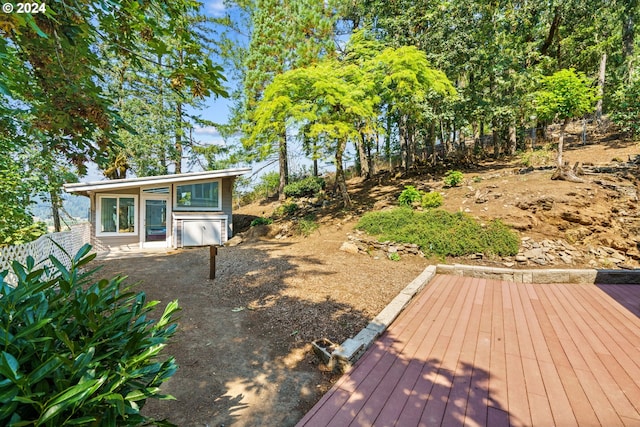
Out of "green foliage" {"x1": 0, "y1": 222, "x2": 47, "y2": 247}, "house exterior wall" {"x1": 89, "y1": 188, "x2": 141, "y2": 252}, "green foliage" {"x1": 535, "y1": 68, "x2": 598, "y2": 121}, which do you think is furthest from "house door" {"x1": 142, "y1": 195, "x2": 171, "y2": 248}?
"green foliage" {"x1": 535, "y1": 68, "x2": 598, "y2": 121}

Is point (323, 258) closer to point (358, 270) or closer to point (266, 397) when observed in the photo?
point (358, 270)

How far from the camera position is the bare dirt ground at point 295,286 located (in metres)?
2.74

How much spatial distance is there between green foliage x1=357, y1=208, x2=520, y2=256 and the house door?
831cm

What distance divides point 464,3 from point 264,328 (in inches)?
650

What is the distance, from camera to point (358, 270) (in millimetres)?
6699

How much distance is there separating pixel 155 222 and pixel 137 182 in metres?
2.05

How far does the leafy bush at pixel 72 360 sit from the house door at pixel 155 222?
10858 mm

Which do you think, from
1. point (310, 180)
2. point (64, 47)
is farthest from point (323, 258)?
point (310, 180)

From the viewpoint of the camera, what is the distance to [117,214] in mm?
11047

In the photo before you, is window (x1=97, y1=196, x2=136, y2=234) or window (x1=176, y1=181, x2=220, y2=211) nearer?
window (x1=97, y1=196, x2=136, y2=234)

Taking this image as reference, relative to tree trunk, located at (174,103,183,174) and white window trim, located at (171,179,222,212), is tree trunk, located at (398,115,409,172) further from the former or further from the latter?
tree trunk, located at (174,103,183,174)

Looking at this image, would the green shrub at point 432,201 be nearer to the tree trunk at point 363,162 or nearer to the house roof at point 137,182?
the house roof at point 137,182

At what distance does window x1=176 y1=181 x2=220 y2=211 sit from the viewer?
11523 mm

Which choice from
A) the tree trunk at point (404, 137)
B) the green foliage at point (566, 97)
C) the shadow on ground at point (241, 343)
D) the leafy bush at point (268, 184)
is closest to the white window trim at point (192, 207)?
the shadow on ground at point (241, 343)
